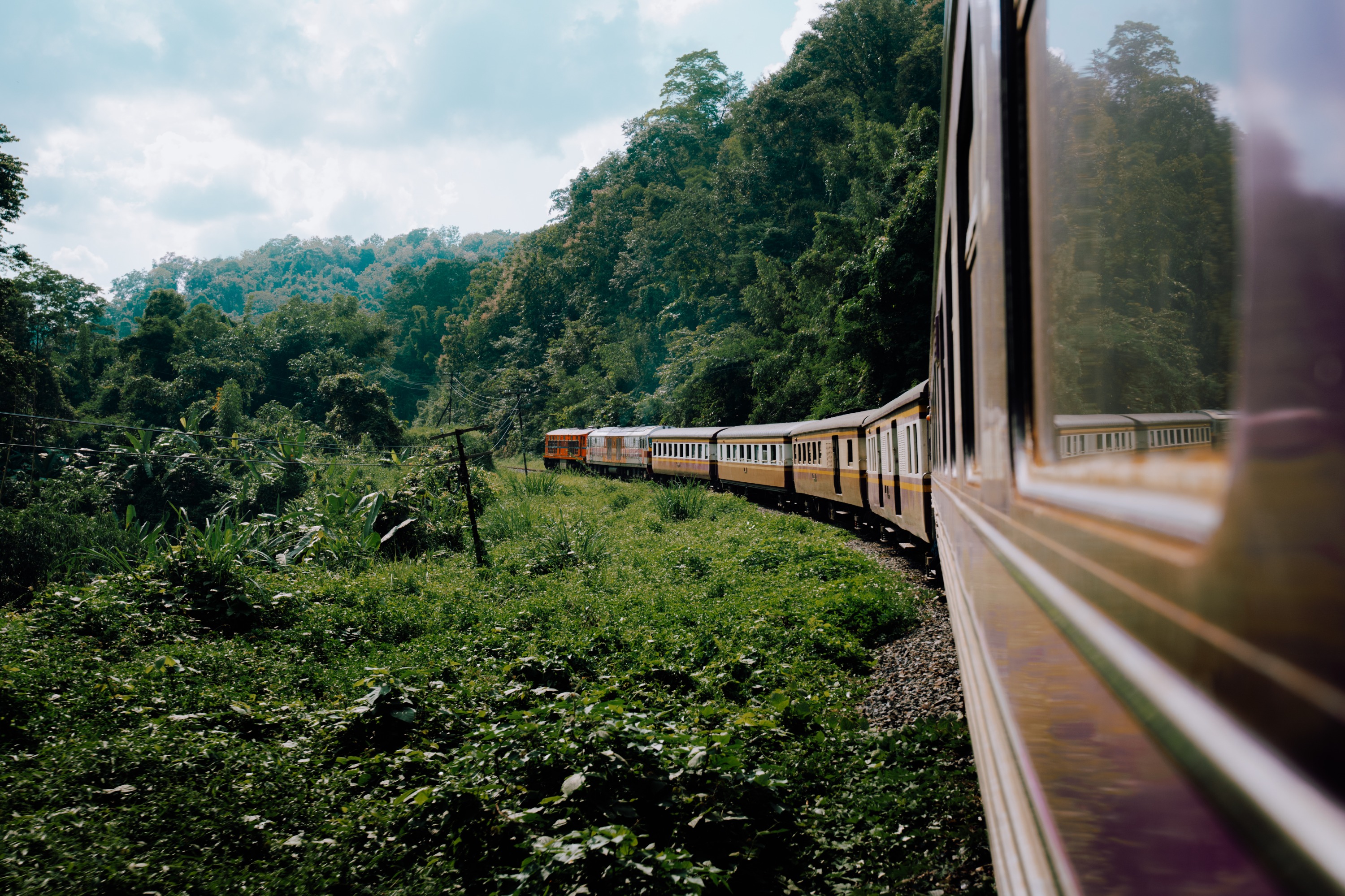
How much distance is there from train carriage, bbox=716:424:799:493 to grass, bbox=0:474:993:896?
906 centimetres

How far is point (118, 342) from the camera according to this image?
179ft

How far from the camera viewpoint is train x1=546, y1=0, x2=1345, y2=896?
0.41m

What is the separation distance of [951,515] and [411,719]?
3.97 meters

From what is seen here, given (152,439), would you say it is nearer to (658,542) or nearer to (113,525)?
(113,525)

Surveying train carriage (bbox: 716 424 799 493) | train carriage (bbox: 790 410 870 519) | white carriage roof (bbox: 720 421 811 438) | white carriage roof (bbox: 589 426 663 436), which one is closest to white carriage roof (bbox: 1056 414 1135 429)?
train carriage (bbox: 790 410 870 519)

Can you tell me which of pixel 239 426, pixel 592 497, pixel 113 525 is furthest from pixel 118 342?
pixel 592 497

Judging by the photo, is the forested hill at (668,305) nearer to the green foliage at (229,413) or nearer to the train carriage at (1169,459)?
the green foliage at (229,413)

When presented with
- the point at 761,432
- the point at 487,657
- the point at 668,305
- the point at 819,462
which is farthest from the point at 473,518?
the point at 668,305

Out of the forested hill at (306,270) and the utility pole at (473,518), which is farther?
the forested hill at (306,270)

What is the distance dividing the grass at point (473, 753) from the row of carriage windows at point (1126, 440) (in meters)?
2.88

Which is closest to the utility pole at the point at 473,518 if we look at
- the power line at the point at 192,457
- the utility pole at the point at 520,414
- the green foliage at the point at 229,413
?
the power line at the point at 192,457

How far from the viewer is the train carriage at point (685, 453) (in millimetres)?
23969

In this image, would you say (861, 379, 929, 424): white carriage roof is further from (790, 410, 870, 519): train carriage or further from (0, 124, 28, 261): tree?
(0, 124, 28, 261): tree

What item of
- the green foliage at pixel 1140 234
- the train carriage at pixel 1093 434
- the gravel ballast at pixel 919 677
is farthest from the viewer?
the gravel ballast at pixel 919 677
